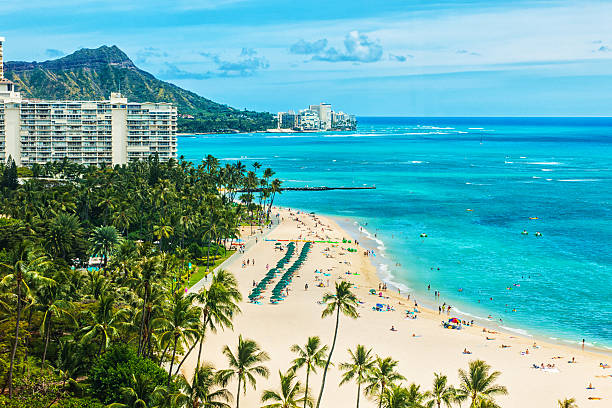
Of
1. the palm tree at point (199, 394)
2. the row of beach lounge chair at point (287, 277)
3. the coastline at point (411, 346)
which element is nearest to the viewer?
the palm tree at point (199, 394)

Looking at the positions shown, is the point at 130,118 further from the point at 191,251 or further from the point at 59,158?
the point at 191,251

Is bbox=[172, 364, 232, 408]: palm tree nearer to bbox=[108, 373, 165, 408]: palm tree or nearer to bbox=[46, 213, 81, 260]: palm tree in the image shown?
bbox=[108, 373, 165, 408]: palm tree

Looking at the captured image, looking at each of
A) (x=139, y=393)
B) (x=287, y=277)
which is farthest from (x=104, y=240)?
(x=139, y=393)

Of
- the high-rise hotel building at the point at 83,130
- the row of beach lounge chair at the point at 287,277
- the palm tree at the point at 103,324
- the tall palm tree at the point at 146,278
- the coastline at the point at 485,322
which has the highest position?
the high-rise hotel building at the point at 83,130

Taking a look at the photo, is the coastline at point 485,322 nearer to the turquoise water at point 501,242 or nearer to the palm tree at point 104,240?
the turquoise water at point 501,242

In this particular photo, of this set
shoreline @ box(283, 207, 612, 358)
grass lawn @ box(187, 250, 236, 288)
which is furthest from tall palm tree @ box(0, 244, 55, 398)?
shoreline @ box(283, 207, 612, 358)

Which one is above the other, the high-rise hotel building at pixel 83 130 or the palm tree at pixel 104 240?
the high-rise hotel building at pixel 83 130

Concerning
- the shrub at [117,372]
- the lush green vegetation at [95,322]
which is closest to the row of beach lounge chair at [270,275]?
the lush green vegetation at [95,322]

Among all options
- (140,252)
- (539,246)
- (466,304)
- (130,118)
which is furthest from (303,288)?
(130,118)

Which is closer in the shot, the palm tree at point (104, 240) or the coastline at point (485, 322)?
the palm tree at point (104, 240)
